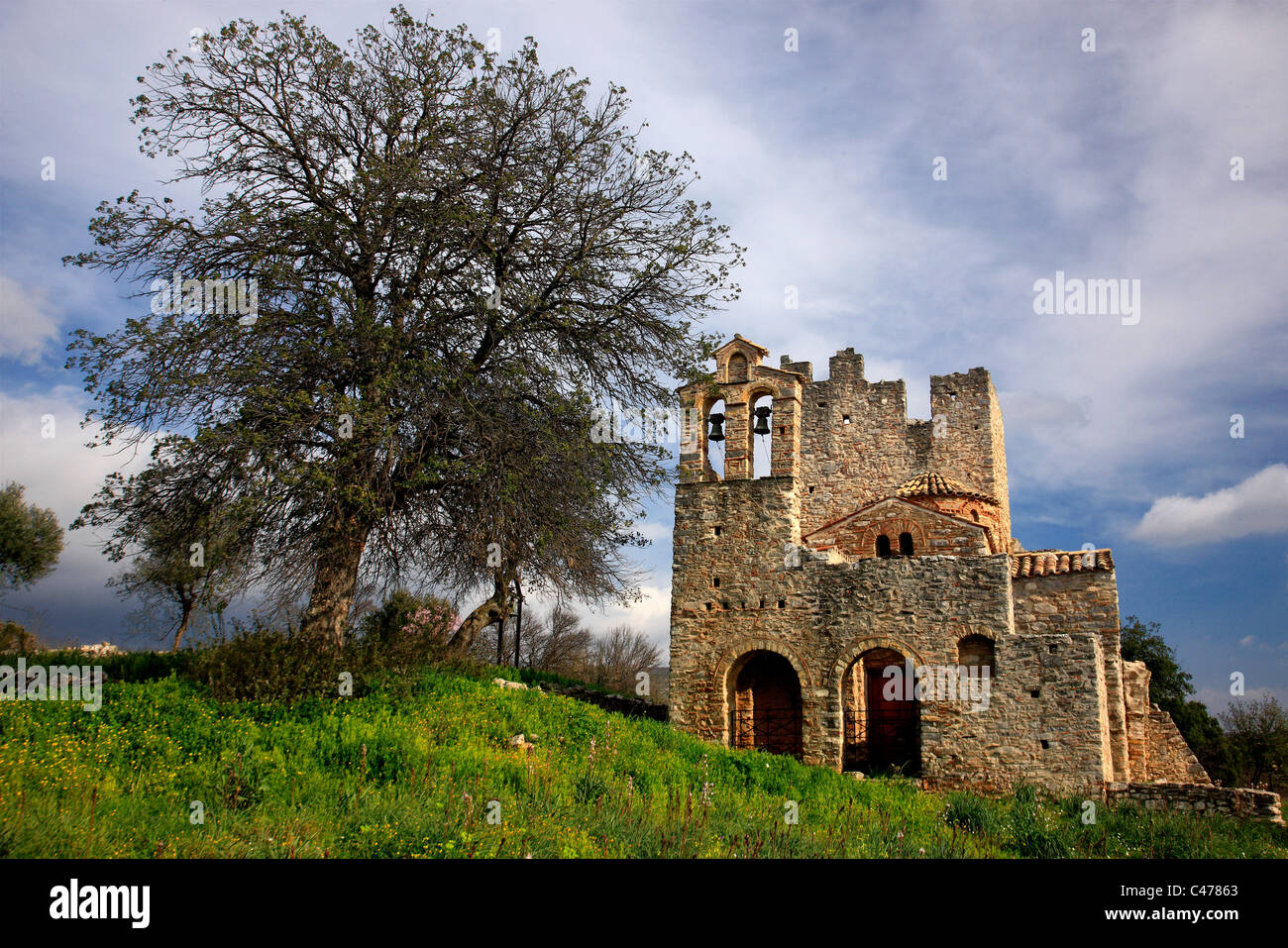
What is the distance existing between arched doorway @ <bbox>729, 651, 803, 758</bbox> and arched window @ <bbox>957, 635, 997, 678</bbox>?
3.33m

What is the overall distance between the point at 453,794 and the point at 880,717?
43.0ft

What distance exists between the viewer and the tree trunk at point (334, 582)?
13.4m

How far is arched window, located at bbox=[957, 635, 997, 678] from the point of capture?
52.2 feet

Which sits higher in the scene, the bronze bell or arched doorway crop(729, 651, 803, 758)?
the bronze bell

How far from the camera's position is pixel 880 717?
757 inches

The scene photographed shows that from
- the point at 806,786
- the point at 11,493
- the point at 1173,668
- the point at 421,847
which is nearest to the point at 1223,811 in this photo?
the point at 806,786

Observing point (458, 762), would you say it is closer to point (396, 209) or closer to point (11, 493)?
point (396, 209)

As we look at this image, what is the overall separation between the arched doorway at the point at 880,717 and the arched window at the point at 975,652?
155 centimetres

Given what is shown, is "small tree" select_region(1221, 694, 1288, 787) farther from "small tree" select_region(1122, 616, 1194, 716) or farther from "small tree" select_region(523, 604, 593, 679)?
"small tree" select_region(523, 604, 593, 679)

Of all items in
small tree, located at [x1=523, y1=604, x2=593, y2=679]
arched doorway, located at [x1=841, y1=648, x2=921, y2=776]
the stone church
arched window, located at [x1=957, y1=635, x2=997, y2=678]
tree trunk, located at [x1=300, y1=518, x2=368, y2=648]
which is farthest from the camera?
small tree, located at [x1=523, y1=604, x2=593, y2=679]

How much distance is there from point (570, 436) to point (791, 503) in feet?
16.1

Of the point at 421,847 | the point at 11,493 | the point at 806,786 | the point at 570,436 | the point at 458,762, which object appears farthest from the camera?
the point at 11,493

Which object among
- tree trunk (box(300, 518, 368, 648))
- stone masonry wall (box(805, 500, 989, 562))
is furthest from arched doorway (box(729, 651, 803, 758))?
tree trunk (box(300, 518, 368, 648))
